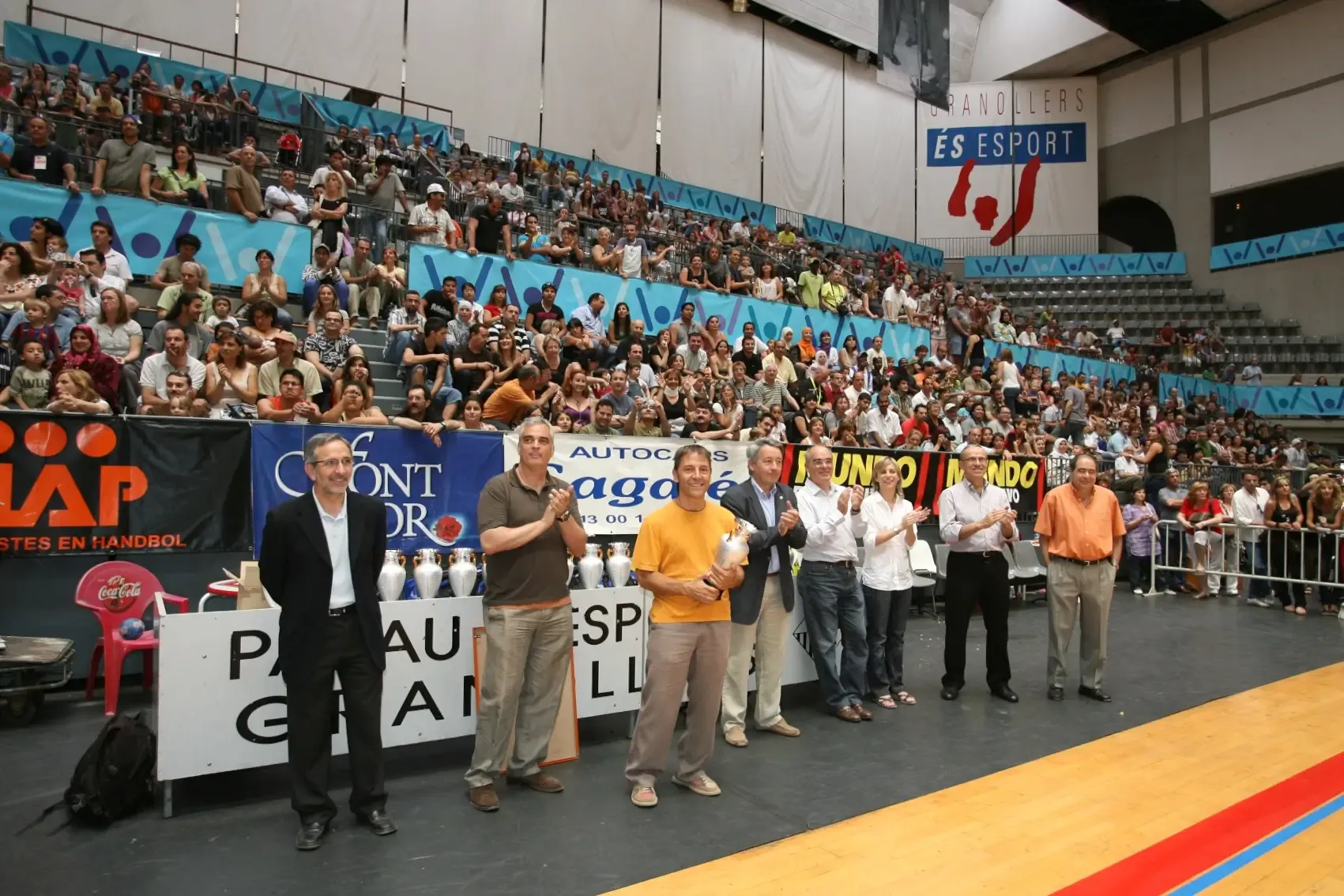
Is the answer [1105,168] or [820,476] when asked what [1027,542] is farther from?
[1105,168]

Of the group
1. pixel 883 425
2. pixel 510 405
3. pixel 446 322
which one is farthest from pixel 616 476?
pixel 883 425

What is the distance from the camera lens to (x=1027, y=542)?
37.9 ft

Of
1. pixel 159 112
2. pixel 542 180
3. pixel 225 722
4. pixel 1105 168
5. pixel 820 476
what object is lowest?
pixel 225 722

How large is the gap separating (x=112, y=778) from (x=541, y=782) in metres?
2.00

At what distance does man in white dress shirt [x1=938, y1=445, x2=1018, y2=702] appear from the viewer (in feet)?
21.3

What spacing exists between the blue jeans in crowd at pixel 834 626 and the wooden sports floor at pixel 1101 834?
129 cm

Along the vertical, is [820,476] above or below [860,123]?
below

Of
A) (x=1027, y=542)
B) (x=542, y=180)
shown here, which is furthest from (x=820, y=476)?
(x=542, y=180)

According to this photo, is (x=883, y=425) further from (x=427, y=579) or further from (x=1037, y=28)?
(x=1037, y=28)

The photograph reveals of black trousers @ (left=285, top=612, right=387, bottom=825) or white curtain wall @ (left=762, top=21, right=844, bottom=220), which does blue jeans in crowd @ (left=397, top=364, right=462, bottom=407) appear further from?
white curtain wall @ (left=762, top=21, right=844, bottom=220)

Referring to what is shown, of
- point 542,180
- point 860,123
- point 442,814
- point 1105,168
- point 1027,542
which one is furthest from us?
point 1105,168

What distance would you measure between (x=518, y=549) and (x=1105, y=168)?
36.5 meters

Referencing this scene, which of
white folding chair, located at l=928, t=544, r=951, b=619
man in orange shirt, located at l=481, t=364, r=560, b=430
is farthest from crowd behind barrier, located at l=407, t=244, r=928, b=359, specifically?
white folding chair, located at l=928, t=544, r=951, b=619

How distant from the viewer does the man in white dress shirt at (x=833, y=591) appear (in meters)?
5.85
